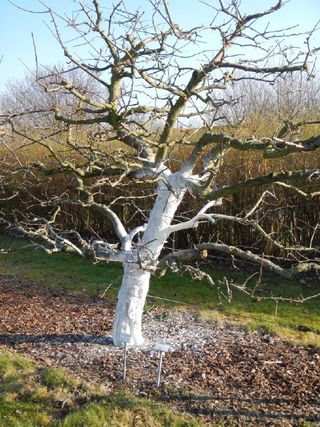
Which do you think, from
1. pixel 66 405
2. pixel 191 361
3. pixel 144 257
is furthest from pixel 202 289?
pixel 66 405

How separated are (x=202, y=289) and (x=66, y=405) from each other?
420cm

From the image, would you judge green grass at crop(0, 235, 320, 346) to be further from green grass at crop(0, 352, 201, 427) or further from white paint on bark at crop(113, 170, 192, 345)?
green grass at crop(0, 352, 201, 427)

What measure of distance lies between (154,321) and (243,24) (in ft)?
10.2

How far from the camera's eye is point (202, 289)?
766cm

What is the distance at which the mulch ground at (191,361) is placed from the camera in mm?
3652

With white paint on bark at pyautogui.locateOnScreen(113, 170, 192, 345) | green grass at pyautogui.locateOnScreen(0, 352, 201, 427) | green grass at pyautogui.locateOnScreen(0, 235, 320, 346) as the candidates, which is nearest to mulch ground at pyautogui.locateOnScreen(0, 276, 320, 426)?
green grass at pyautogui.locateOnScreen(0, 352, 201, 427)

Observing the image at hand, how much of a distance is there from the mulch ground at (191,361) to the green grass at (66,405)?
154 millimetres

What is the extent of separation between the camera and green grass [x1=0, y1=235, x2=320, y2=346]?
19.5ft

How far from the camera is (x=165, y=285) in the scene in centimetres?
790

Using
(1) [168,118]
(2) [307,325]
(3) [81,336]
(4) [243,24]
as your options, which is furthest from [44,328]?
(4) [243,24]

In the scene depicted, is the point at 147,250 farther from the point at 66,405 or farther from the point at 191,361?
the point at 66,405

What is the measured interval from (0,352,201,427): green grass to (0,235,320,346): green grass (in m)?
1.13

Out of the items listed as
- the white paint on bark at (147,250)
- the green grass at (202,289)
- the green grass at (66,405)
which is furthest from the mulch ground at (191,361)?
the green grass at (202,289)

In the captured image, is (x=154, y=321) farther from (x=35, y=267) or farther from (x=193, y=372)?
(x=35, y=267)
